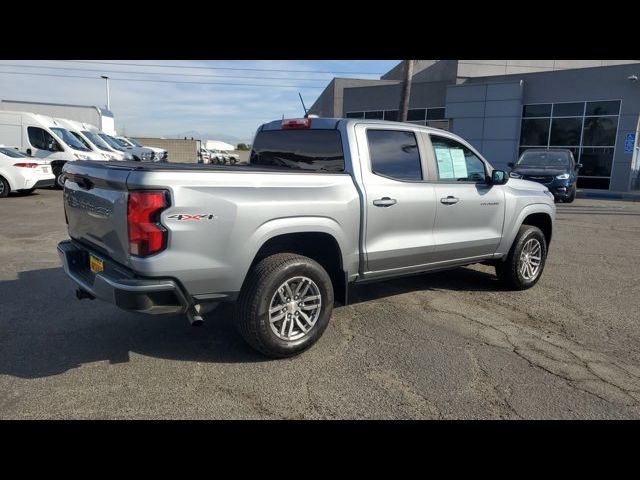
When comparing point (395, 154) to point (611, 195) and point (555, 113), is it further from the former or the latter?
point (555, 113)

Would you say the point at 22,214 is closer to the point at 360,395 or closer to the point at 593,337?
the point at 360,395

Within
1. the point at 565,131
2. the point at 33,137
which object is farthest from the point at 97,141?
the point at 565,131

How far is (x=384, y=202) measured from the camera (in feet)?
14.1

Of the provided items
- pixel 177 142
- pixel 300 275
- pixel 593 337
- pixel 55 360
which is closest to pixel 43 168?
pixel 55 360

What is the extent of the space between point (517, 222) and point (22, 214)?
10.5 metres

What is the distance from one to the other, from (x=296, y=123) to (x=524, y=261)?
3330mm

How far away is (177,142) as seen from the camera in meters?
41.9

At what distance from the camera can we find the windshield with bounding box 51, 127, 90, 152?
16766mm

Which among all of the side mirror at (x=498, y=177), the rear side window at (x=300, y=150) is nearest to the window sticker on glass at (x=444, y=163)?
the side mirror at (x=498, y=177)

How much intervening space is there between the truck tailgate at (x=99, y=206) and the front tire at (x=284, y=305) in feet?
3.08

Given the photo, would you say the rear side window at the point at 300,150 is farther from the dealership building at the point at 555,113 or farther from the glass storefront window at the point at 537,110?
the glass storefront window at the point at 537,110

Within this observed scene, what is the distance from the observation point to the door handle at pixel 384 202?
425 centimetres

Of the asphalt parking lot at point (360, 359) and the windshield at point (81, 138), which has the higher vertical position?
the windshield at point (81, 138)

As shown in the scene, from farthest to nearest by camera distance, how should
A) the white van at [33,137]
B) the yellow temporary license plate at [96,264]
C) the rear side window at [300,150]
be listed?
1. the white van at [33,137]
2. the rear side window at [300,150]
3. the yellow temporary license plate at [96,264]
